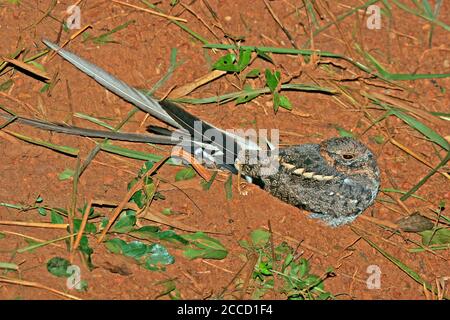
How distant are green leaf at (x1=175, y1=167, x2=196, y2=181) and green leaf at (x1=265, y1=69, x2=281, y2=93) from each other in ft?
2.49

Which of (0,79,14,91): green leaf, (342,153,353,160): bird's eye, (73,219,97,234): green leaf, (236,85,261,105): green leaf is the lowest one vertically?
(73,219,97,234): green leaf

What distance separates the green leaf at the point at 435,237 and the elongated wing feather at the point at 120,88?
1591 mm

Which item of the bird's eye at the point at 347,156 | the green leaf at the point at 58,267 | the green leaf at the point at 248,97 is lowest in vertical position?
the green leaf at the point at 58,267

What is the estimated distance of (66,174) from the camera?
441 centimetres

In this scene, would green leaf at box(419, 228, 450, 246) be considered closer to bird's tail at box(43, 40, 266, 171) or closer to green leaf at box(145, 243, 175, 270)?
bird's tail at box(43, 40, 266, 171)

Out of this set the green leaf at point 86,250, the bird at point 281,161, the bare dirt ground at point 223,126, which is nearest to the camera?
the green leaf at point 86,250

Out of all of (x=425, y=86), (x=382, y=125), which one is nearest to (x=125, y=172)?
(x=382, y=125)

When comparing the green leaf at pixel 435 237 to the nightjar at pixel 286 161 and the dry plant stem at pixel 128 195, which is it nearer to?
the nightjar at pixel 286 161

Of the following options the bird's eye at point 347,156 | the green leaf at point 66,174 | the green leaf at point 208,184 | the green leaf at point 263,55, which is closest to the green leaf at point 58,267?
the green leaf at point 66,174

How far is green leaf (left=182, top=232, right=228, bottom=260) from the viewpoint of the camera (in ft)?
13.7

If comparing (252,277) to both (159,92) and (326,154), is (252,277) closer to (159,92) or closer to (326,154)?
(326,154)

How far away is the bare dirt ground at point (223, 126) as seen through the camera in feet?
13.5

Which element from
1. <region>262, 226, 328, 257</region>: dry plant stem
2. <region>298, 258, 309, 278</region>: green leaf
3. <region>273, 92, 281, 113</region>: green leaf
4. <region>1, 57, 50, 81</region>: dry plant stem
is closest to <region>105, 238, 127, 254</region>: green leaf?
<region>262, 226, 328, 257</region>: dry plant stem

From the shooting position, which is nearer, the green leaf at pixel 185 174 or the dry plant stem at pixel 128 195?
the dry plant stem at pixel 128 195
